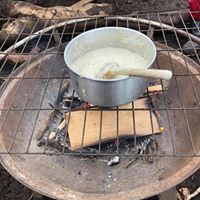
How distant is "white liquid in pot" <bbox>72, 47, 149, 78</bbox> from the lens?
54.3 inches

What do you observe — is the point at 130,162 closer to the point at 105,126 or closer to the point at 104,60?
the point at 105,126

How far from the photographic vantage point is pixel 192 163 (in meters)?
1.21

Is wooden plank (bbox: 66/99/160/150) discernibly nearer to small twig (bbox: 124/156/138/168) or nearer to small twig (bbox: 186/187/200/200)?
small twig (bbox: 124/156/138/168)

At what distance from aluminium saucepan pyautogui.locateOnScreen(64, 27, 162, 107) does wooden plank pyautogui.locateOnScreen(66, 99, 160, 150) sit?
26 centimetres

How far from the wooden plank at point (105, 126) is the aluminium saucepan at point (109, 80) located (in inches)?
10.3

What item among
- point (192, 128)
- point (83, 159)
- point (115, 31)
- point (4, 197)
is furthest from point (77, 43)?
point (4, 197)

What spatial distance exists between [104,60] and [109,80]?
317mm

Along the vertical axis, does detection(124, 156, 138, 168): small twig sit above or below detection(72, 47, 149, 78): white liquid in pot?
below

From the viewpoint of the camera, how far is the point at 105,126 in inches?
59.6

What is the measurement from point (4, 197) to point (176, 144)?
94 centimetres

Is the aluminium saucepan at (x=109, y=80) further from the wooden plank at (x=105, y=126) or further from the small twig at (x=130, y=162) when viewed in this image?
the small twig at (x=130, y=162)

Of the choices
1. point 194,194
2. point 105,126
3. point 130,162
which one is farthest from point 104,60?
point 194,194

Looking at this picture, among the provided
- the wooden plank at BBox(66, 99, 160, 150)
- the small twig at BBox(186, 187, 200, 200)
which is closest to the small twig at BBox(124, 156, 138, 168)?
the wooden plank at BBox(66, 99, 160, 150)

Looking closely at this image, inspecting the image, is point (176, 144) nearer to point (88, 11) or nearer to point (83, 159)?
point (83, 159)
